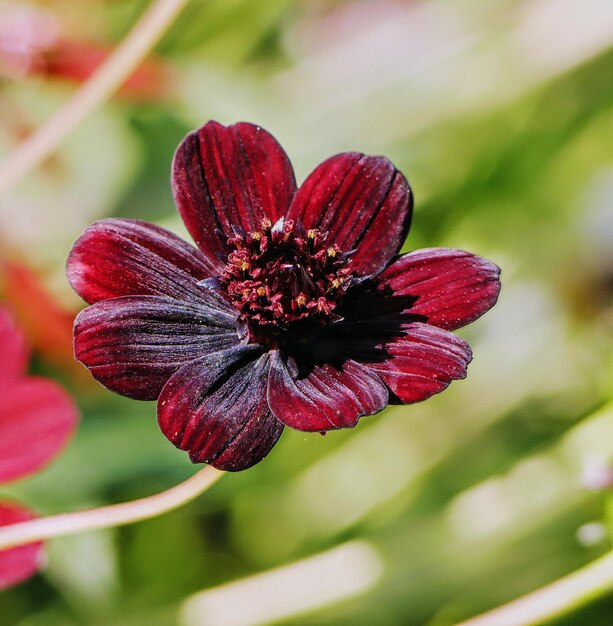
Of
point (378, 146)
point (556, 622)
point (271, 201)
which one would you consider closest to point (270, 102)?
point (378, 146)

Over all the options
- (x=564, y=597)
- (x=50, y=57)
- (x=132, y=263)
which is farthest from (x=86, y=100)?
(x=564, y=597)

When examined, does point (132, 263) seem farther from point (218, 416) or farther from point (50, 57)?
point (50, 57)

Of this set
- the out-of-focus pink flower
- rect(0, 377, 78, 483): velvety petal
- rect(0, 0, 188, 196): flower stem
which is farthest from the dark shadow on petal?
the out-of-focus pink flower

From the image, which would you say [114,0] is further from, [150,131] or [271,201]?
[271,201]

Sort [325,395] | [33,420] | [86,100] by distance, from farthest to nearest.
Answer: [86,100], [33,420], [325,395]

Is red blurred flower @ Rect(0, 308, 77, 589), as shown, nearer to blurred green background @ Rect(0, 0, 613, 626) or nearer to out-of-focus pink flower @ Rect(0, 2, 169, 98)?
blurred green background @ Rect(0, 0, 613, 626)

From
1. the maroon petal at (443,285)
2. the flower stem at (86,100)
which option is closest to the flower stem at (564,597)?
the maroon petal at (443,285)
